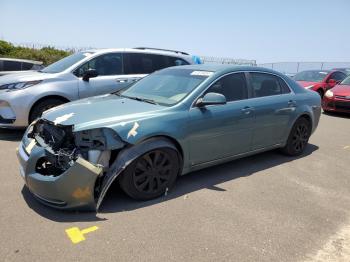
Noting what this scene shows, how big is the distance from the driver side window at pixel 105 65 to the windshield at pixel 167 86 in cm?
217

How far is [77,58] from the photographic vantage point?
705cm

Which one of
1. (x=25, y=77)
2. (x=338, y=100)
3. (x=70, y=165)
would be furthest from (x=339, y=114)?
(x=70, y=165)

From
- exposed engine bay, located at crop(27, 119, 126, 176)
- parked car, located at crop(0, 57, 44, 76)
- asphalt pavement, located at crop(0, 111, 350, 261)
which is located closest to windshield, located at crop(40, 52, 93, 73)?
asphalt pavement, located at crop(0, 111, 350, 261)

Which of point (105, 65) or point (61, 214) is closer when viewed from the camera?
point (61, 214)

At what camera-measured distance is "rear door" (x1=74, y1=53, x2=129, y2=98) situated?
6754 mm

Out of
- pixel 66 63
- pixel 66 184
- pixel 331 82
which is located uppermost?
pixel 66 63

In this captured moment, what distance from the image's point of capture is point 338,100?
35.7ft

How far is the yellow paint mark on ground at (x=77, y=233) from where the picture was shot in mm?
3021

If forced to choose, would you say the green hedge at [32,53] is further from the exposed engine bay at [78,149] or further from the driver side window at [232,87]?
the exposed engine bay at [78,149]

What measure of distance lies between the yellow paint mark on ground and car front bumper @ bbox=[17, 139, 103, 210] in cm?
26

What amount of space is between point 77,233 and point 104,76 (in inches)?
177

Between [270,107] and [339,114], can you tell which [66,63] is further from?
[339,114]

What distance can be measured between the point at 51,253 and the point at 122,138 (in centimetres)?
127

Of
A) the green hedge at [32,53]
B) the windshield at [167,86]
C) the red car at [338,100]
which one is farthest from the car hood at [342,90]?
the green hedge at [32,53]
